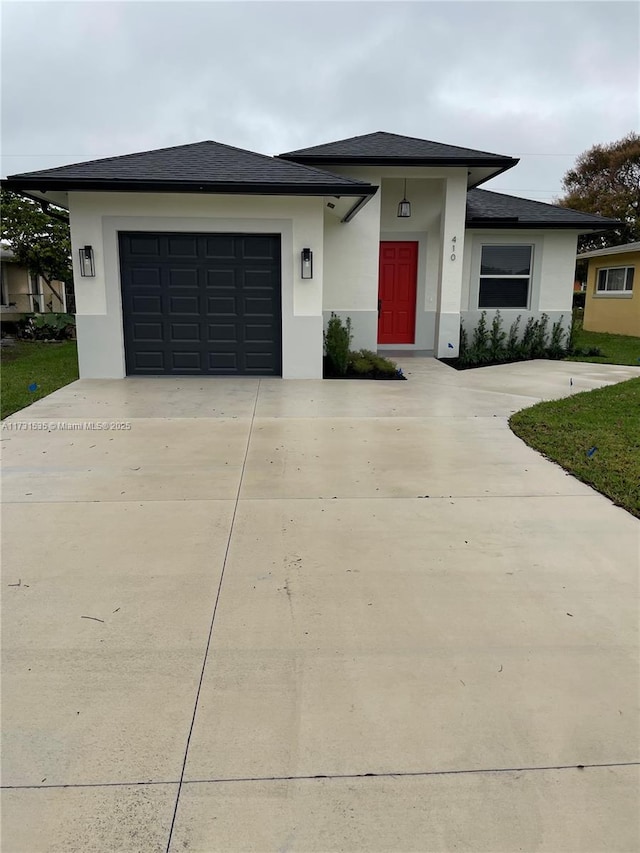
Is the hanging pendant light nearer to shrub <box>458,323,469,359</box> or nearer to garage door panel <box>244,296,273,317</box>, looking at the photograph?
shrub <box>458,323,469,359</box>

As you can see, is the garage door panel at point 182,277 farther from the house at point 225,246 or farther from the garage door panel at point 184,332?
the garage door panel at point 184,332

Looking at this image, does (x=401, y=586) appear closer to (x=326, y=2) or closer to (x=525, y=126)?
(x=326, y=2)

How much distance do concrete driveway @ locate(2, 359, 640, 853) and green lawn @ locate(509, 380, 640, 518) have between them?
0.27m

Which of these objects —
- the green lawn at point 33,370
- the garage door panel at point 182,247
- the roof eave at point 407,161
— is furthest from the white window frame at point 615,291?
the green lawn at point 33,370

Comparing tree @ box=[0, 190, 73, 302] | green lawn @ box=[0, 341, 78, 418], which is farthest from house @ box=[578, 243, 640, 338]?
tree @ box=[0, 190, 73, 302]

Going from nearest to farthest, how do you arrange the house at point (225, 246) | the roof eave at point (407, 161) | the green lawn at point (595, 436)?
the green lawn at point (595, 436) → the house at point (225, 246) → the roof eave at point (407, 161)

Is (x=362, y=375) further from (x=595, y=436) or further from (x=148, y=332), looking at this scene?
(x=595, y=436)

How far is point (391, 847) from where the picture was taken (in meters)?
1.90

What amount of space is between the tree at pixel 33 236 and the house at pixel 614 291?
663 inches

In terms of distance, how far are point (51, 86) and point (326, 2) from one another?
12.8 metres

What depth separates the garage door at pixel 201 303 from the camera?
10500mm

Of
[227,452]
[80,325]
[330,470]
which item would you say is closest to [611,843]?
[330,470]

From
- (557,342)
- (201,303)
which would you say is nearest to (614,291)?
(557,342)

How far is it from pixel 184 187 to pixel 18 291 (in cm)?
1550
